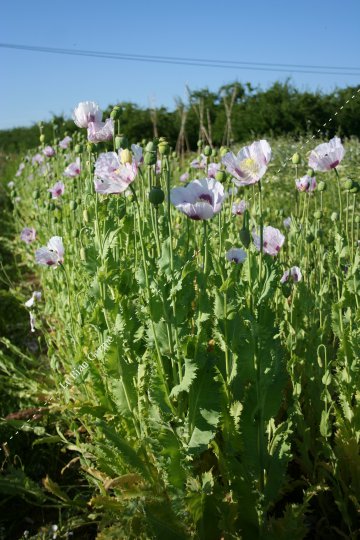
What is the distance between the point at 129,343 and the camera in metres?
1.73

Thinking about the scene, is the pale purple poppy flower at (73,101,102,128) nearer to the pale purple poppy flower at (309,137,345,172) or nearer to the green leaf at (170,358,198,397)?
the pale purple poppy flower at (309,137,345,172)

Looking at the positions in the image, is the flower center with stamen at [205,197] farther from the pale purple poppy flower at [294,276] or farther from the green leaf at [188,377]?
the pale purple poppy flower at [294,276]

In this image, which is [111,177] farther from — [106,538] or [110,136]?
[106,538]

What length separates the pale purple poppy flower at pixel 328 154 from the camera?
1.89 m

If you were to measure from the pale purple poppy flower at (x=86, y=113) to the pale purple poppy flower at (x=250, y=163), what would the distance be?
2.23 ft

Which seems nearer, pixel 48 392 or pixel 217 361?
pixel 217 361

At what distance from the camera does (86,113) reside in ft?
6.35

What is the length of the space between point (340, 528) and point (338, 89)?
39.7 ft

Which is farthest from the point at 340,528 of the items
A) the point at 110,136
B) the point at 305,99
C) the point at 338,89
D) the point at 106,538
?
the point at 338,89

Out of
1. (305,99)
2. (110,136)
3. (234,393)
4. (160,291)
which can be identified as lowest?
(234,393)

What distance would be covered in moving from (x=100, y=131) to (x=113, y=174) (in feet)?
1.23

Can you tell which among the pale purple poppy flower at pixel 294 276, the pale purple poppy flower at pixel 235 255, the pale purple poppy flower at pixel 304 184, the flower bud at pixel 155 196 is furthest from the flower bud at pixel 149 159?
the pale purple poppy flower at pixel 304 184

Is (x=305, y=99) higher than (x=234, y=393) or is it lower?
higher

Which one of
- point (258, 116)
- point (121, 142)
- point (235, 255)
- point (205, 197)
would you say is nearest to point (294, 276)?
point (235, 255)
